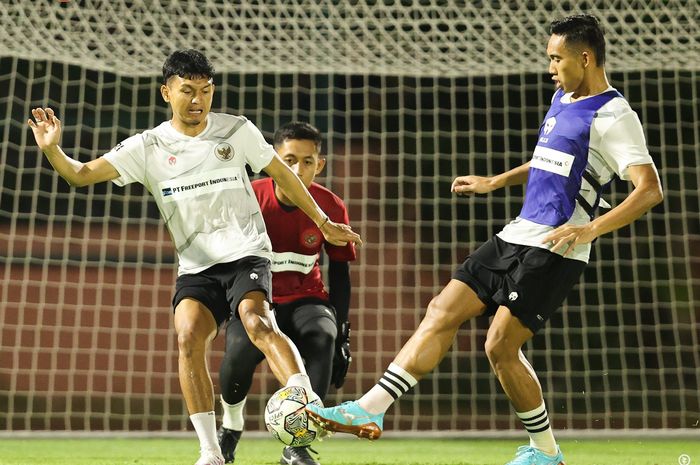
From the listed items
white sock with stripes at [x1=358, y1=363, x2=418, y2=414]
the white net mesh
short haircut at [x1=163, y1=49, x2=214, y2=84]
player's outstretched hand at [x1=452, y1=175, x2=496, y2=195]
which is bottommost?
white sock with stripes at [x1=358, y1=363, x2=418, y2=414]

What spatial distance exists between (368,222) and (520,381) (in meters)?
5.11

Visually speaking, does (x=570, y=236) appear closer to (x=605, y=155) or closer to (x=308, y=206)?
(x=605, y=155)

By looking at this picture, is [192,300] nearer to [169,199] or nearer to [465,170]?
[169,199]

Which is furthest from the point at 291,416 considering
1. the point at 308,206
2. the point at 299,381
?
the point at 308,206

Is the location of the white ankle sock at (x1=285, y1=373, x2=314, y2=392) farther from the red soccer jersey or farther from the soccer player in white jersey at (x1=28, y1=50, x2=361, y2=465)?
the red soccer jersey

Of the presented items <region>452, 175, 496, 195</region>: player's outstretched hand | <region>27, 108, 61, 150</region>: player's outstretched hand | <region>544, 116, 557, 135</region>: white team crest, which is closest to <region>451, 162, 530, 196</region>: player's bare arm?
<region>452, 175, 496, 195</region>: player's outstretched hand

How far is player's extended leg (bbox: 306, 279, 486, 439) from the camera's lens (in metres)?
3.37

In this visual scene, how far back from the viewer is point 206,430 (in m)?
3.63

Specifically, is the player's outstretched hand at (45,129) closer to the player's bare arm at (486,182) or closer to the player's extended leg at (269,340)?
the player's extended leg at (269,340)

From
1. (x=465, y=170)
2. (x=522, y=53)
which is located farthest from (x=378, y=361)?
(x=522, y=53)

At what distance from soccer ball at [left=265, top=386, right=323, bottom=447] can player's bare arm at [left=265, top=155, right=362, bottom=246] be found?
718mm

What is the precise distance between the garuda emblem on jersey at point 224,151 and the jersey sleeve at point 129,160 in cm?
31

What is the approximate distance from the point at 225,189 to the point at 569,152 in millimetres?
1359

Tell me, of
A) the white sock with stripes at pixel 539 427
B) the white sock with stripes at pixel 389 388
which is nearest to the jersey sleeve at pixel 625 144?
the white sock with stripes at pixel 539 427
